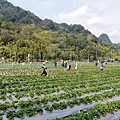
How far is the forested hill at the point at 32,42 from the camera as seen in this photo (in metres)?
78.4

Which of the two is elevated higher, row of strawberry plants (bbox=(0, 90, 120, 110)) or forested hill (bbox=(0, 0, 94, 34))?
forested hill (bbox=(0, 0, 94, 34))

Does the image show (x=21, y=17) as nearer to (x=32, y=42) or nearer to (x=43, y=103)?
(x=32, y=42)

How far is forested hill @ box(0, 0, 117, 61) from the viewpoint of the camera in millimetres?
78400

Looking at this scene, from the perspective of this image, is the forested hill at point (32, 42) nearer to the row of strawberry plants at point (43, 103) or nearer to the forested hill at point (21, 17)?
the forested hill at point (21, 17)

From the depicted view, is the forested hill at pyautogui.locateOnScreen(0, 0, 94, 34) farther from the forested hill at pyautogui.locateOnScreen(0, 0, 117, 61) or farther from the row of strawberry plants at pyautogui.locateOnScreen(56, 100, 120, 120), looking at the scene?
the row of strawberry plants at pyautogui.locateOnScreen(56, 100, 120, 120)

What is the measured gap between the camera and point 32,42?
281 ft

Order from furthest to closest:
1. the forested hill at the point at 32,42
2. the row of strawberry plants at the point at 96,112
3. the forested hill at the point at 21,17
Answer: the forested hill at the point at 21,17
the forested hill at the point at 32,42
the row of strawberry plants at the point at 96,112

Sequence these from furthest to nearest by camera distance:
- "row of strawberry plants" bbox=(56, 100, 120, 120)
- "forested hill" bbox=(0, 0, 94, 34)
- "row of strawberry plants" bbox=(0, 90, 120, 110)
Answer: "forested hill" bbox=(0, 0, 94, 34) < "row of strawberry plants" bbox=(0, 90, 120, 110) < "row of strawberry plants" bbox=(56, 100, 120, 120)

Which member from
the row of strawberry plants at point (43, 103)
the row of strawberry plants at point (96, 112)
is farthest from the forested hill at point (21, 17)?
the row of strawberry plants at point (96, 112)

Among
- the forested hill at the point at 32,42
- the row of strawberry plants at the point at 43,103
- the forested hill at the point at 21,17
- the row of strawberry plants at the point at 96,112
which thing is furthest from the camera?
the forested hill at the point at 21,17

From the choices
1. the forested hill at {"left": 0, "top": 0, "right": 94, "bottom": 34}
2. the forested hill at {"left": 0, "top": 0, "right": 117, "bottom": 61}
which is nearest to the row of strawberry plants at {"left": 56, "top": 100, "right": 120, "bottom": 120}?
the forested hill at {"left": 0, "top": 0, "right": 117, "bottom": 61}

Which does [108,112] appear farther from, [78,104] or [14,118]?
[14,118]

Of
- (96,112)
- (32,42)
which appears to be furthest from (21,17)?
(96,112)

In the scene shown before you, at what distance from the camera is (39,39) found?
327 ft
